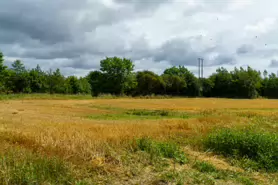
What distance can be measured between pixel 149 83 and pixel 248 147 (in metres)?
80.9

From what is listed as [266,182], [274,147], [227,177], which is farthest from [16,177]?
[274,147]

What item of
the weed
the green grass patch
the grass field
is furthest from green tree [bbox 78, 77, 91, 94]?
the weed

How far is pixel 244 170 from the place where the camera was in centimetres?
695

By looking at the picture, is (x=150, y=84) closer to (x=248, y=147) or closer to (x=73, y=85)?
(x=73, y=85)

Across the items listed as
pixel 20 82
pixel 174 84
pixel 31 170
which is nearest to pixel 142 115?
pixel 31 170

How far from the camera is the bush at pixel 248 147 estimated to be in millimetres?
7730

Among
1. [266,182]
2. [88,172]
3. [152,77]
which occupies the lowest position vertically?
[266,182]

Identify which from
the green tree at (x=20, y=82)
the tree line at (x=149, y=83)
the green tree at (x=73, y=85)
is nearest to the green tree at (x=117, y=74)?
the tree line at (x=149, y=83)

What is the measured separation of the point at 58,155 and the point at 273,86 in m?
102

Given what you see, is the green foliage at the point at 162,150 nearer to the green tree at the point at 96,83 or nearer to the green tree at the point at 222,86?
the green tree at the point at 96,83

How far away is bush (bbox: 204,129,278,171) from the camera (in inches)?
304

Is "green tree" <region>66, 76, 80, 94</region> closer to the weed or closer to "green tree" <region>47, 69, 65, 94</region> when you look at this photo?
"green tree" <region>47, 69, 65, 94</region>

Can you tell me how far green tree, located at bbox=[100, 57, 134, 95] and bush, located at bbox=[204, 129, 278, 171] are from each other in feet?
248

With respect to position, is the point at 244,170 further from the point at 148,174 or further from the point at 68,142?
the point at 68,142
